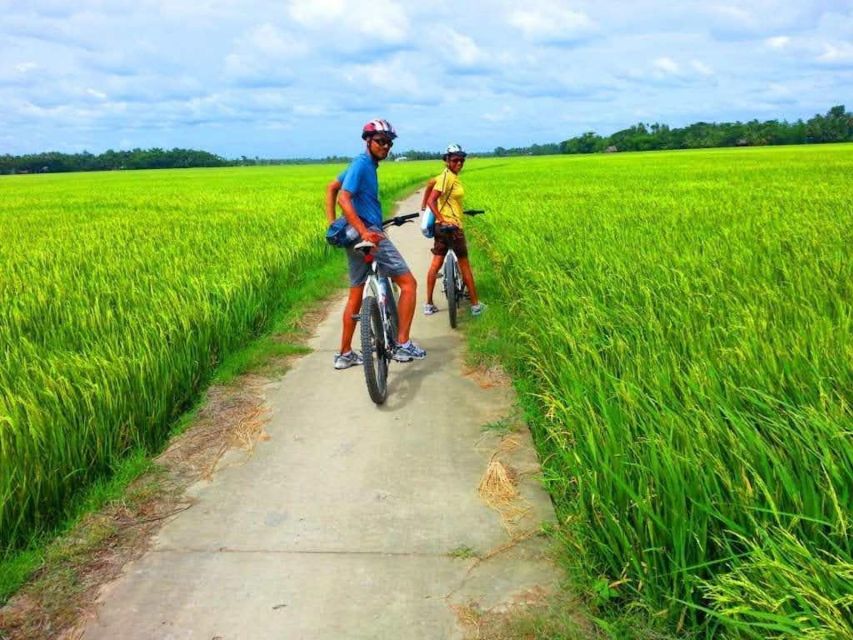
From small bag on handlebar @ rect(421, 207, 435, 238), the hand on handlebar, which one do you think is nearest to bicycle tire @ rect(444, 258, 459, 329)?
small bag on handlebar @ rect(421, 207, 435, 238)

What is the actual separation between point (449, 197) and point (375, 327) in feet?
7.64

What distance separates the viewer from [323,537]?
8.79ft

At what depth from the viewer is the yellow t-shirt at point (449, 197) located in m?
5.98

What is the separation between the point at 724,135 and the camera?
89.3 meters

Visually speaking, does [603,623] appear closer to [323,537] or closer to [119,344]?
[323,537]

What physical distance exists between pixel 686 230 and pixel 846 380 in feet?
17.0

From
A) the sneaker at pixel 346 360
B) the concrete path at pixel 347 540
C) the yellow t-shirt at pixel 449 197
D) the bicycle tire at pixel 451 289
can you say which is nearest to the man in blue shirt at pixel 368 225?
the sneaker at pixel 346 360

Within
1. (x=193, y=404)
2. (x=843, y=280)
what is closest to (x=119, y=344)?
(x=193, y=404)

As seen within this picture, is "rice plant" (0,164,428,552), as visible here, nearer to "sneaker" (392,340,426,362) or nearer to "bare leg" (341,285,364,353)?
"bare leg" (341,285,364,353)

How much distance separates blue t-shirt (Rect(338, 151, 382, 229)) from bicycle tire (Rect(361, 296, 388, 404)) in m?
0.63

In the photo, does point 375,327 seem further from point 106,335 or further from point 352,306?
point 106,335

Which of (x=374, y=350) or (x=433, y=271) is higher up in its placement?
(x=433, y=271)

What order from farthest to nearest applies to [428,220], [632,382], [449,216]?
[449,216]
[428,220]
[632,382]

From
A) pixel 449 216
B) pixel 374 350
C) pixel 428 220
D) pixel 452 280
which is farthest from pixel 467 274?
pixel 374 350
